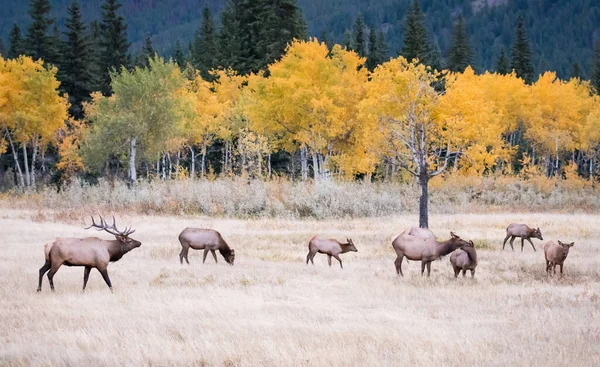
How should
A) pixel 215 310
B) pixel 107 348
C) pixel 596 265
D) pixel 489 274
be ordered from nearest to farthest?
pixel 107 348, pixel 215 310, pixel 489 274, pixel 596 265

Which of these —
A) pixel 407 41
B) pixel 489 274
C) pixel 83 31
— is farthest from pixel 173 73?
pixel 489 274

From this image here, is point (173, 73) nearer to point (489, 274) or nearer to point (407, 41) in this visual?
point (407, 41)

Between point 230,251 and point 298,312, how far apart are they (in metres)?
5.97

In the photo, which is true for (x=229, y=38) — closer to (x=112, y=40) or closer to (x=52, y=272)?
(x=112, y=40)

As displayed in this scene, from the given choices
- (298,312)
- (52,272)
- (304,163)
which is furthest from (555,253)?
(304,163)

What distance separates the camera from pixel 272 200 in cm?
3097

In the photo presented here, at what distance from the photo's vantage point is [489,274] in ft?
48.9

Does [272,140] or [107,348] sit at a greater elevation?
[272,140]

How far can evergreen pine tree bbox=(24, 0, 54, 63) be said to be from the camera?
2083 inches

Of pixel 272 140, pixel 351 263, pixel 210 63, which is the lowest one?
pixel 351 263

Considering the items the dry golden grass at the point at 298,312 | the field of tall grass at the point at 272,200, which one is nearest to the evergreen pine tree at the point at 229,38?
the field of tall grass at the point at 272,200

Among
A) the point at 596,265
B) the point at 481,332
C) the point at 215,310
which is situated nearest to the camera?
the point at 481,332

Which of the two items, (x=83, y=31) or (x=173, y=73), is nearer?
(x=173, y=73)

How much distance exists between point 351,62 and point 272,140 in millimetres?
7411
